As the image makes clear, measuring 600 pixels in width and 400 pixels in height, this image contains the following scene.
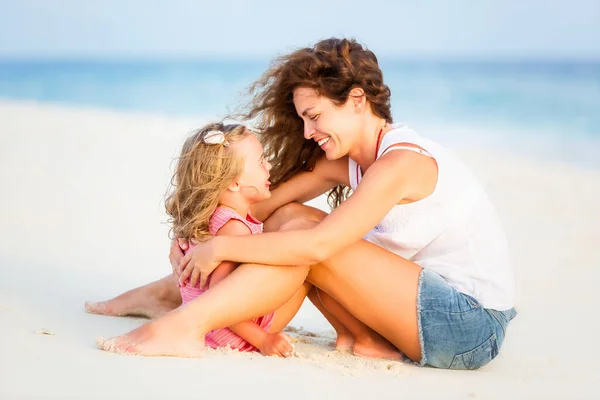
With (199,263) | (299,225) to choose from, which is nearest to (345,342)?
(299,225)

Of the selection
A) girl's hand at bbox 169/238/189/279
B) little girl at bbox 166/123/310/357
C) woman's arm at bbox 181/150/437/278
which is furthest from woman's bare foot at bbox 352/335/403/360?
girl's hand at bbox 169/238/189/279

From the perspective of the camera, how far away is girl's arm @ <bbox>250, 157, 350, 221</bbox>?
137 inches

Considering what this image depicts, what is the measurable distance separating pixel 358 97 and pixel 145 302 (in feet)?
4.12

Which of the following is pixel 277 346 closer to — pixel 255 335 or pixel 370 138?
pixel 255 335

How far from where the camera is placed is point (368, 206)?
2.78 meters

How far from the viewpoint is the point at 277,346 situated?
9.31ft

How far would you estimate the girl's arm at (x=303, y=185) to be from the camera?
3.47 meters

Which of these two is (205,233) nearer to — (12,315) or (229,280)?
(229,280)

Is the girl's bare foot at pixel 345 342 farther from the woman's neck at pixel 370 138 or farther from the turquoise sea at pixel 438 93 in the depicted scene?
the turquoise sea at pixel 438 93

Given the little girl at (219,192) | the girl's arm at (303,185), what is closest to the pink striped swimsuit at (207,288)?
the little girl at (219,192)

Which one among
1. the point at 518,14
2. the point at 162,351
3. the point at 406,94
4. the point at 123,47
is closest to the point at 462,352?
the point at 162,351

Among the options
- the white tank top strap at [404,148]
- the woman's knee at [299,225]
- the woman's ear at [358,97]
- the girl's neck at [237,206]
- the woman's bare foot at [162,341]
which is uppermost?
the woman's ear at [358,97]

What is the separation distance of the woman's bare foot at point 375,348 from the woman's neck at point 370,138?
691 millimetres

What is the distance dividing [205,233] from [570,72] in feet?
59.5
